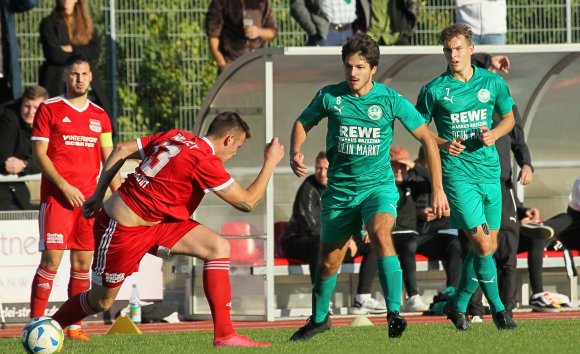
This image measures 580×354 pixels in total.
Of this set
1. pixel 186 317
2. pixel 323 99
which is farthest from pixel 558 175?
pixel 323 99

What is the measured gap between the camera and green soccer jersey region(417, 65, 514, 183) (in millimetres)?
10289

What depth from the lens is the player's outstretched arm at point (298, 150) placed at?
8.95 meters

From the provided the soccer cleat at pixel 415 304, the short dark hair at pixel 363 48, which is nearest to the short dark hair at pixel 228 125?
the short dark hair at pixel 363 48

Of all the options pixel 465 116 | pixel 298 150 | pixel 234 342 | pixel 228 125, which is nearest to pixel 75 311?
pixel 234 342

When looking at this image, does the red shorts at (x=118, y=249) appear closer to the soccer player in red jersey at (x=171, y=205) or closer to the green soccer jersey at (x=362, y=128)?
the soccer player in red jersey at (x=171, y=205)

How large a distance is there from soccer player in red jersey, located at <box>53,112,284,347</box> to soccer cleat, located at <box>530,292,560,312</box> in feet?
19.3

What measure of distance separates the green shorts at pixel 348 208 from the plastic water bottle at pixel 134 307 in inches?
179

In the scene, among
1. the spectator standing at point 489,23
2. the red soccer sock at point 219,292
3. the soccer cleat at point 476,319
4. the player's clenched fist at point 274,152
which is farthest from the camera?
the spectator standing at point 489,23

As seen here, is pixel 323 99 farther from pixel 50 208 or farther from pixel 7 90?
pixel 7 90

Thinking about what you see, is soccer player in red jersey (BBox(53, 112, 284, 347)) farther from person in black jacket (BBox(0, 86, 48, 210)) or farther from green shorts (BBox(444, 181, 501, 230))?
person in black jacket (BBox(0, 86, 48, 210))

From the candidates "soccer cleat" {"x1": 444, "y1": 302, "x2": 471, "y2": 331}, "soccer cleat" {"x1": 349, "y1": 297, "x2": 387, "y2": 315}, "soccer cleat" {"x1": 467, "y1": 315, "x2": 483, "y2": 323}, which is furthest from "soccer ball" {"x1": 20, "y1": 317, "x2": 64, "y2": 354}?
"soccer cleat" {"x1": 349, "y1": 297, "x2": 387, "y2": 315}

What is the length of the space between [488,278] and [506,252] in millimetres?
2084

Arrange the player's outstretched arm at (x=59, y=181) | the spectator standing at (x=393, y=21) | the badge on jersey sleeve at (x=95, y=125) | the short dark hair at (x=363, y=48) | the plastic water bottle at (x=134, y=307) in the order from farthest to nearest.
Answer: the spectator standing at (x=393, y=21) → the plastic water bottle at (x=134, y=307) → the badge on jersey sleeve at (x=95, y=125) → the player's outstretched arm at (x=59, y=181) → the short dark hair at (x=363, y=48)

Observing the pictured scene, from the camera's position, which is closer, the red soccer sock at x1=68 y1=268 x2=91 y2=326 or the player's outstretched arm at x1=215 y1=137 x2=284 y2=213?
the player's outstretched arm at x1=215 y1=137 x2=284 y2=213
